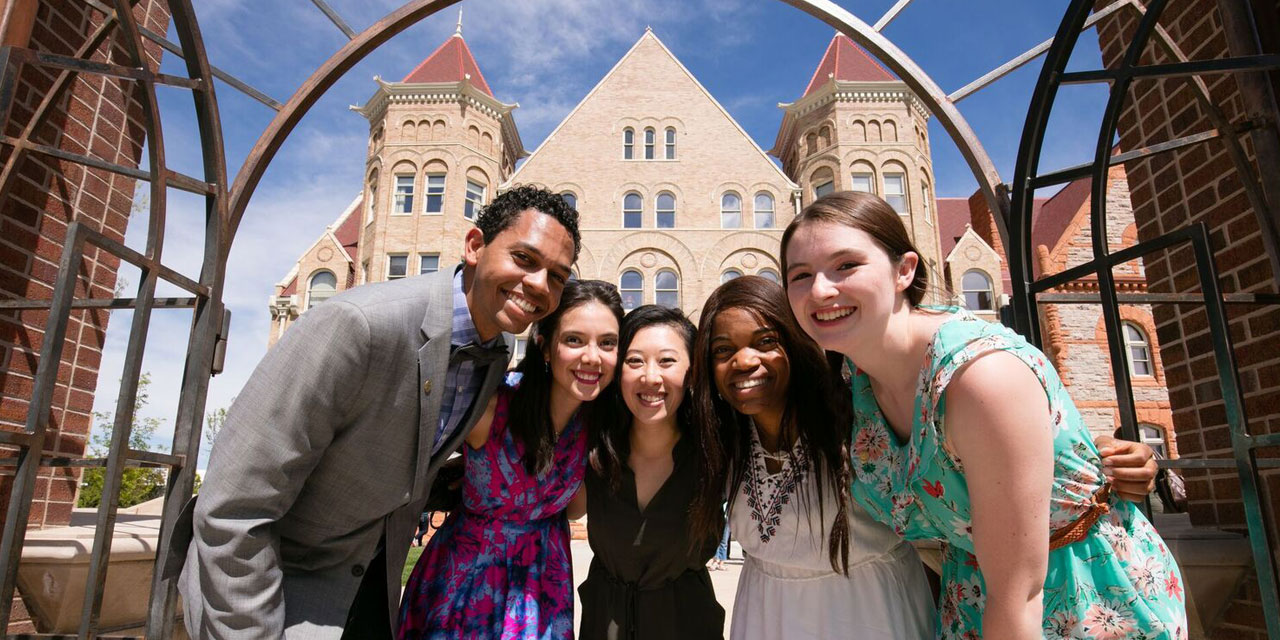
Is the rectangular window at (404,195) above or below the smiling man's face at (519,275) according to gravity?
above

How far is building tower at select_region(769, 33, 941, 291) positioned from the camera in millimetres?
24578

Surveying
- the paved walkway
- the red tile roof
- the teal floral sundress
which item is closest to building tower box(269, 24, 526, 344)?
the paved walkway

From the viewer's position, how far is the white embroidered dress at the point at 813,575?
249cm

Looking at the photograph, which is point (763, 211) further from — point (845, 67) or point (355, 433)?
point (355, 433)

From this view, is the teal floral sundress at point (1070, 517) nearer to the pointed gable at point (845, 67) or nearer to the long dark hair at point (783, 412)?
the long dark hair at point (783, 412)

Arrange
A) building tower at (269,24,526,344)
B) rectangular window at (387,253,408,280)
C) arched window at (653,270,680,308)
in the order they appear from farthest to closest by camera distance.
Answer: building tower at (269,24,526,344) < rectangular window at (387,253,408,280) < arched window at (653,270,680,308)

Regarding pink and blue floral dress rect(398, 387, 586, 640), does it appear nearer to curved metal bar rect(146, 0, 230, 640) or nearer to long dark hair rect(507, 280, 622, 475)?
long dark hair rect(507, 280, 622, 475)

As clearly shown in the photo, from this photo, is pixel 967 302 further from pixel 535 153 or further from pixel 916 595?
pixel 916 595

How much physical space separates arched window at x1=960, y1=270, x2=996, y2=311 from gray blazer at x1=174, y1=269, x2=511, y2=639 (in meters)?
24.6

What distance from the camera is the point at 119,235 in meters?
4.31

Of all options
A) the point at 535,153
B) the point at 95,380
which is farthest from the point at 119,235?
the point at 535,153

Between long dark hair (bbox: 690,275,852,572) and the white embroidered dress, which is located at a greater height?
long dark hair (bbox: 690,275,852,572)

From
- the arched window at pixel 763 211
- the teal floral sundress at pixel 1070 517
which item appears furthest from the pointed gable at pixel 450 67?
the teal floral sundress at pixel 1070 517

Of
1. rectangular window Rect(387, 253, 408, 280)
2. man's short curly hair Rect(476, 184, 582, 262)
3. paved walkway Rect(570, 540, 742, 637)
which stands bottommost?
paved walkway Rect(570, 540, 742, 637)
